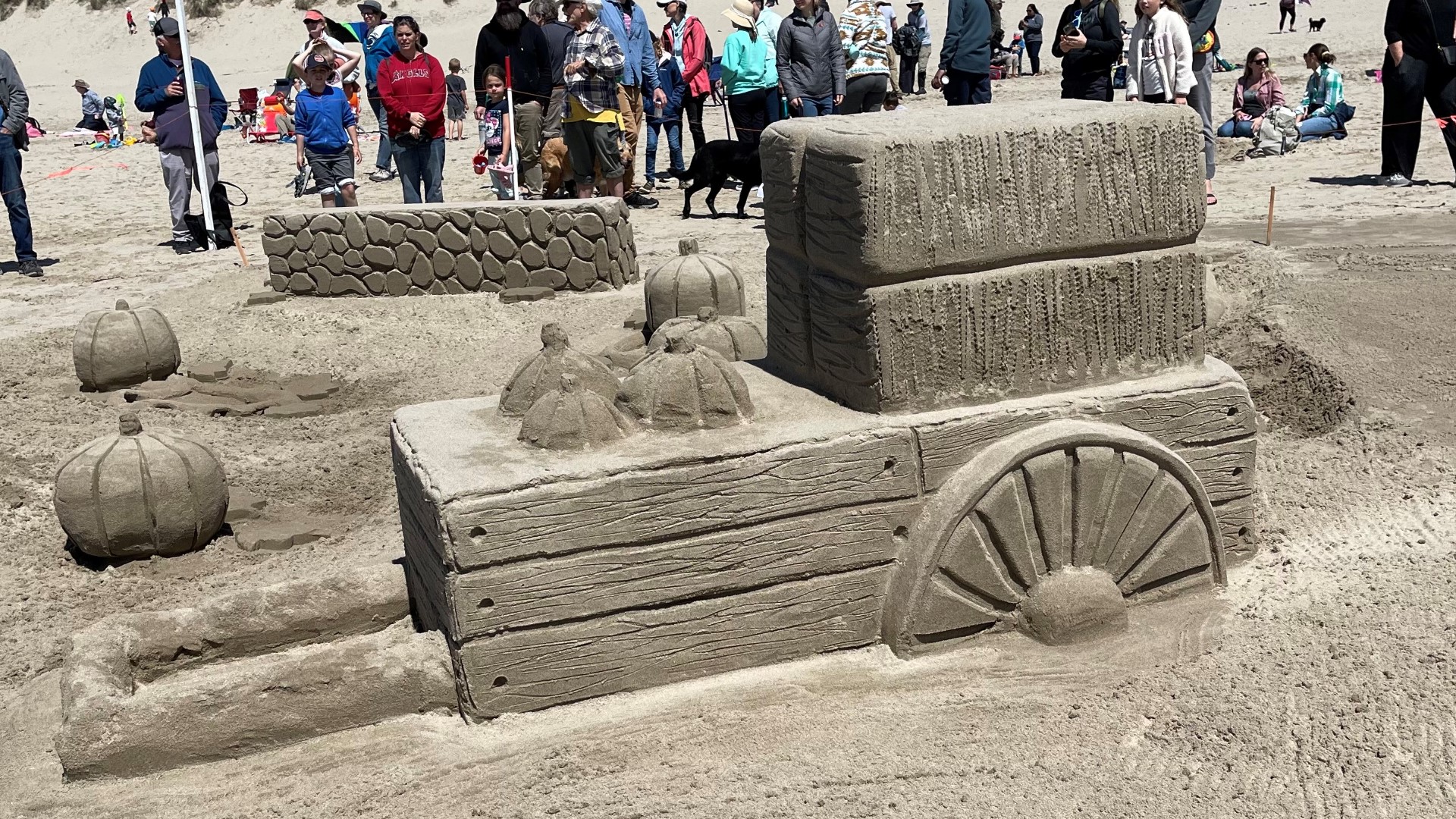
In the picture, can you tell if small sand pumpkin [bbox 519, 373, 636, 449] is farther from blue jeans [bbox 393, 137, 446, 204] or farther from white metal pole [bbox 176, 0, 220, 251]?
white metal pole [bbox 176, 0, 220, 251]

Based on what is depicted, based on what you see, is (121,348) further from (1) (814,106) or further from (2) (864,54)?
(2) (864,54)

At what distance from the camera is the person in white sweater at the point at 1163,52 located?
9195 millimetres

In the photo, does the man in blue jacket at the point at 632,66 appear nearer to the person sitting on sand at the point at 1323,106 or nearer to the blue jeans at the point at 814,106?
the blue jeans at the point at 814,106

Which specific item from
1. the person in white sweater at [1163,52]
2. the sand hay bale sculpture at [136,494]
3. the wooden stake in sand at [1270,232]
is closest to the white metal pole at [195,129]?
the sand hay bale sculpture at [136,494]

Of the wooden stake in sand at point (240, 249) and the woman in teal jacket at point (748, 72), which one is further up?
the woman in teal jacket at point (748, 72)

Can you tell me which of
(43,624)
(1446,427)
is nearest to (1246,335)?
(1446,427)

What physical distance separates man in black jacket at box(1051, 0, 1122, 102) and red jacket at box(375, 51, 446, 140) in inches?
179

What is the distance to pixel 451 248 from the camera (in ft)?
29.4

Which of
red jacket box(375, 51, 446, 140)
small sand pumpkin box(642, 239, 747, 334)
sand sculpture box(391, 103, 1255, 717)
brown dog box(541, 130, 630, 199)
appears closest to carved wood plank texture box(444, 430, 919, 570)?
sand sculpture box(391, 103, 1255, 717)

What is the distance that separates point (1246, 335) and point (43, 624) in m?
5.50

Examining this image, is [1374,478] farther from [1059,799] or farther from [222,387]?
[222,387]

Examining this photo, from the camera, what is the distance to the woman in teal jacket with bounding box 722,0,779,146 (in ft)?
36.4

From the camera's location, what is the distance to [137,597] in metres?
5.04

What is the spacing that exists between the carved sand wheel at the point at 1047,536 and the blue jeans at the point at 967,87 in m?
7.21
